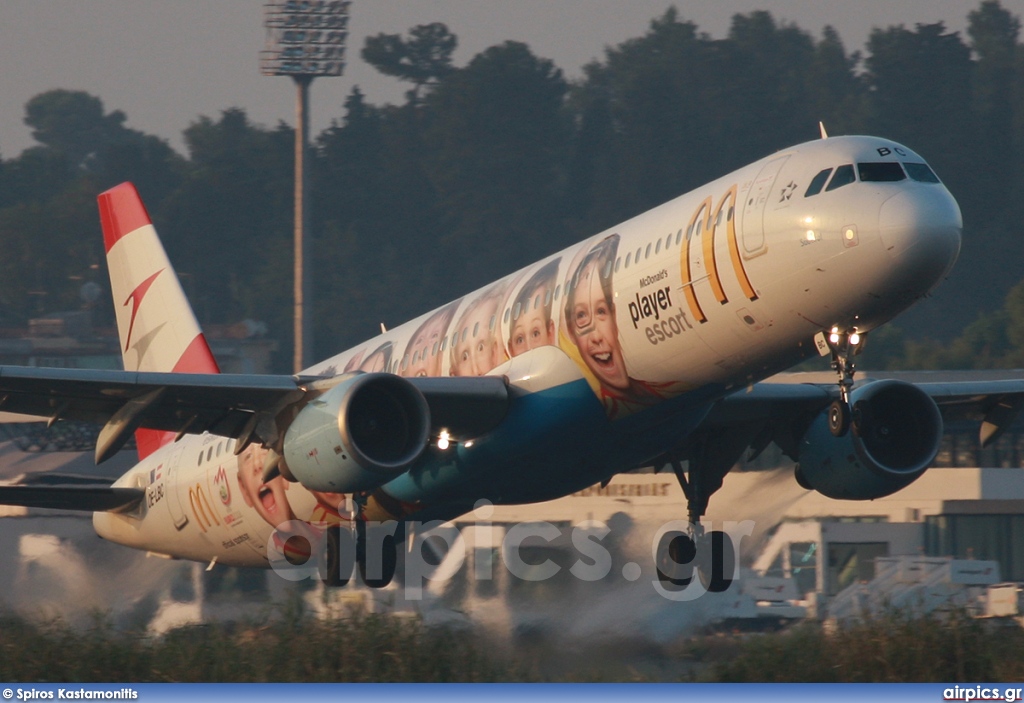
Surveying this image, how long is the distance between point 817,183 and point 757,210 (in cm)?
90

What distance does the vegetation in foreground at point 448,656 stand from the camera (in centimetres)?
2100

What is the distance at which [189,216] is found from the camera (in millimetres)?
133250

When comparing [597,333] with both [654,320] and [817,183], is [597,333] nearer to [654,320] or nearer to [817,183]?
[654,320]

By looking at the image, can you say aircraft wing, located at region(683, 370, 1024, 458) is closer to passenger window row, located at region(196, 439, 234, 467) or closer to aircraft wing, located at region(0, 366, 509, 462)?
aircraft wing, located at region(0, 366, 509, 462)

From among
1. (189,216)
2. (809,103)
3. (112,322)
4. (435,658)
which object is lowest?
(435,658)

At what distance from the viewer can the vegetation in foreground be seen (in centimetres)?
2100

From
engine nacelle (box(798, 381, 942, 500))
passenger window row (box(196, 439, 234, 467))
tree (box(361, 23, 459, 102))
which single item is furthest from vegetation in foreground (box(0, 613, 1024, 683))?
tree (box(361, 23, 459, 102))

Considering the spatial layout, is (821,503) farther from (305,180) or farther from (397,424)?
(305,180)

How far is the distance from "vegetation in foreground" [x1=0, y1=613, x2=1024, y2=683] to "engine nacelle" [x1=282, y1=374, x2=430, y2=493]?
6.93ft

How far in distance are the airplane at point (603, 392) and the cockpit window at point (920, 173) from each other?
42mm

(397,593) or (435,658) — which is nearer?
(435,658)

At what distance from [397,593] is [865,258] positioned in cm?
1064

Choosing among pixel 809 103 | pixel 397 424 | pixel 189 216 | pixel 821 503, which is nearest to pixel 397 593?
pixel 397 424

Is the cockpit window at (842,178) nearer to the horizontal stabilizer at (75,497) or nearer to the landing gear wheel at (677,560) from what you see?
the landing gear wheel at (677,560)
